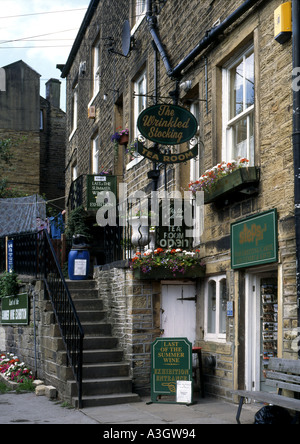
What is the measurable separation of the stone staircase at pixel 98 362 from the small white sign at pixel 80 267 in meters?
0.77

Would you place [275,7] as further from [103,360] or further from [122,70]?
[122,70]

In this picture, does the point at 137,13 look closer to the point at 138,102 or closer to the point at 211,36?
the point at 138,102

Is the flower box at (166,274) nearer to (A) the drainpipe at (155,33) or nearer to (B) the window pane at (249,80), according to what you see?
(B) the window pane at (249,80)

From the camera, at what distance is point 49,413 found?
26.2 ft

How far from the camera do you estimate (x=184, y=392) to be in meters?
8.40

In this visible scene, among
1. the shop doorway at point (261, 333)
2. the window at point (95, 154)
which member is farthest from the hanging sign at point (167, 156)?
the window at point (95, 154)

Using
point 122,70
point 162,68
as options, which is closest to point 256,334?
point 162,68

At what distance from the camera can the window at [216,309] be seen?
357 inches

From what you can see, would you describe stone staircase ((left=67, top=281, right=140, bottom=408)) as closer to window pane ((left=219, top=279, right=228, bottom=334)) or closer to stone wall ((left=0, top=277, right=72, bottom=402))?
stone wall ((left=0, top=277, right=72, bottom=402))

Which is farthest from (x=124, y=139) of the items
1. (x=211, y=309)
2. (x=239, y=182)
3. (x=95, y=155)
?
(x=239, y=182)

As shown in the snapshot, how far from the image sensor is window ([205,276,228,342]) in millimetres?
9062

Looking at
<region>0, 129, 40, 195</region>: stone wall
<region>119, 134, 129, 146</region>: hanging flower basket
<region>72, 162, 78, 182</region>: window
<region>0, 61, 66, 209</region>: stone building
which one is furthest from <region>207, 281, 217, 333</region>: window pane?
<region>0, 129, 40, 195</region>: stone wall

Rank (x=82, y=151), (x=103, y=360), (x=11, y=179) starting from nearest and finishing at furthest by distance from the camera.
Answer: (x=103, y=360), (x=82, y=151), (x=11, y=179)
